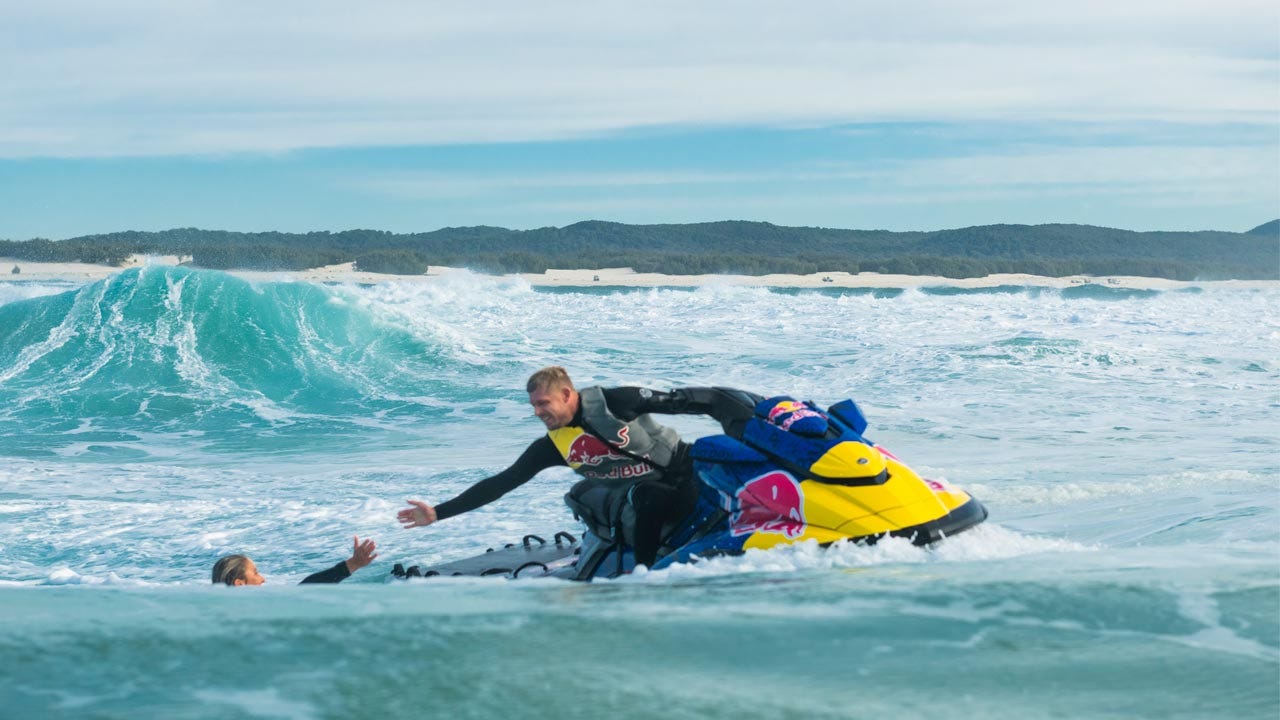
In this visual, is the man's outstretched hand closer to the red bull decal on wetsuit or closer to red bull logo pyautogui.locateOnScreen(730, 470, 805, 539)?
the red bull decal on wetsuit

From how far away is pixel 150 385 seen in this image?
51.1 ft

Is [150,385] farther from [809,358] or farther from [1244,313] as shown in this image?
[1244,313]

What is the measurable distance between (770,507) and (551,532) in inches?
126

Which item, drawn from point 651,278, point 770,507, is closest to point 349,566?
point 770,507

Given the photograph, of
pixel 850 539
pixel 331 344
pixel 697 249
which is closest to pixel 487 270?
pixel 697 249

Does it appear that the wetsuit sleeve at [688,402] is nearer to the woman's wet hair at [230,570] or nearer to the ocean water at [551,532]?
the ocean water at [551,532]

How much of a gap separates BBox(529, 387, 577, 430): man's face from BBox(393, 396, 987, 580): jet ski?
0.47m

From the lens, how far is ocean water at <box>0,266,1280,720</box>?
2666 millimetres

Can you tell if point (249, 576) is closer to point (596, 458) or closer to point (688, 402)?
point (596, 458)

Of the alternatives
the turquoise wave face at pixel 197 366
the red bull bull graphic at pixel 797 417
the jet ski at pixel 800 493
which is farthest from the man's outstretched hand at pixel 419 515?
the turquoise wave face at pixel 197 366

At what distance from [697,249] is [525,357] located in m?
92.8

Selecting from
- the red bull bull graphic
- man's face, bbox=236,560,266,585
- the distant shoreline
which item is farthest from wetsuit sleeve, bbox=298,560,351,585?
the distant shoreline

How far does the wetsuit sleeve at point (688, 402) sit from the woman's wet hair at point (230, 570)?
4.79 ft

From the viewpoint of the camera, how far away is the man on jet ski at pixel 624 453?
14.6 feet
